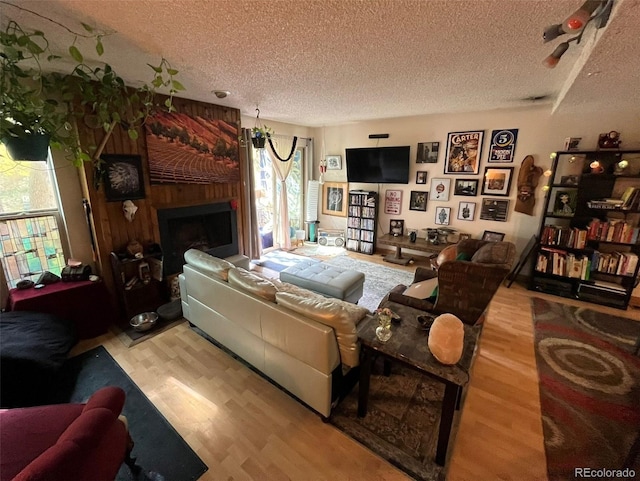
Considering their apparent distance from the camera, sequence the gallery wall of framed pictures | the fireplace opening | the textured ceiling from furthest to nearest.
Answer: the gallery wall of framed pictures, the fireplace opening, the textured ceiling

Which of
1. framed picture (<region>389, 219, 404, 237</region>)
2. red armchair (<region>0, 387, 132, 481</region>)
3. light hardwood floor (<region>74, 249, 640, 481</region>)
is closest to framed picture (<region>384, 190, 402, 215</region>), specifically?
framed picture (<region>389, 219, 404, 237</region>)

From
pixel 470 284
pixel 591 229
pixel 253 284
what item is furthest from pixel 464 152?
pixel 253 284

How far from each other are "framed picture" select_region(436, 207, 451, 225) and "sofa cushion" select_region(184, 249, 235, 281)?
3544mm

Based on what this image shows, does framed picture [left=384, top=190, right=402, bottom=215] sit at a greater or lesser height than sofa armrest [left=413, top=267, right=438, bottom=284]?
greater

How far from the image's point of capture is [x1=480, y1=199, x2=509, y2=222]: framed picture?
391 cm

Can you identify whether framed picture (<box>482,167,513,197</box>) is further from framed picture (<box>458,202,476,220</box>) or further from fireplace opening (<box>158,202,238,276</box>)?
fireplace opening (<box>158,202,238,276</box>)

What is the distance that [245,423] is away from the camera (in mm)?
1729

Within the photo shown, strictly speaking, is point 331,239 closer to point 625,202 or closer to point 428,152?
point 428,152

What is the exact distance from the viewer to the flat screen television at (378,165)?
451 centimetres

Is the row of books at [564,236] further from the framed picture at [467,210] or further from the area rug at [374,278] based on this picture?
the area rug at [374,278]

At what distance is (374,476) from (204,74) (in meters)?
3.12

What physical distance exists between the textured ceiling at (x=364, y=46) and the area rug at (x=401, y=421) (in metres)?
2.35

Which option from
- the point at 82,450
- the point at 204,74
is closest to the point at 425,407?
the point at 82,450

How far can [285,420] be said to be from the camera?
1.75m
